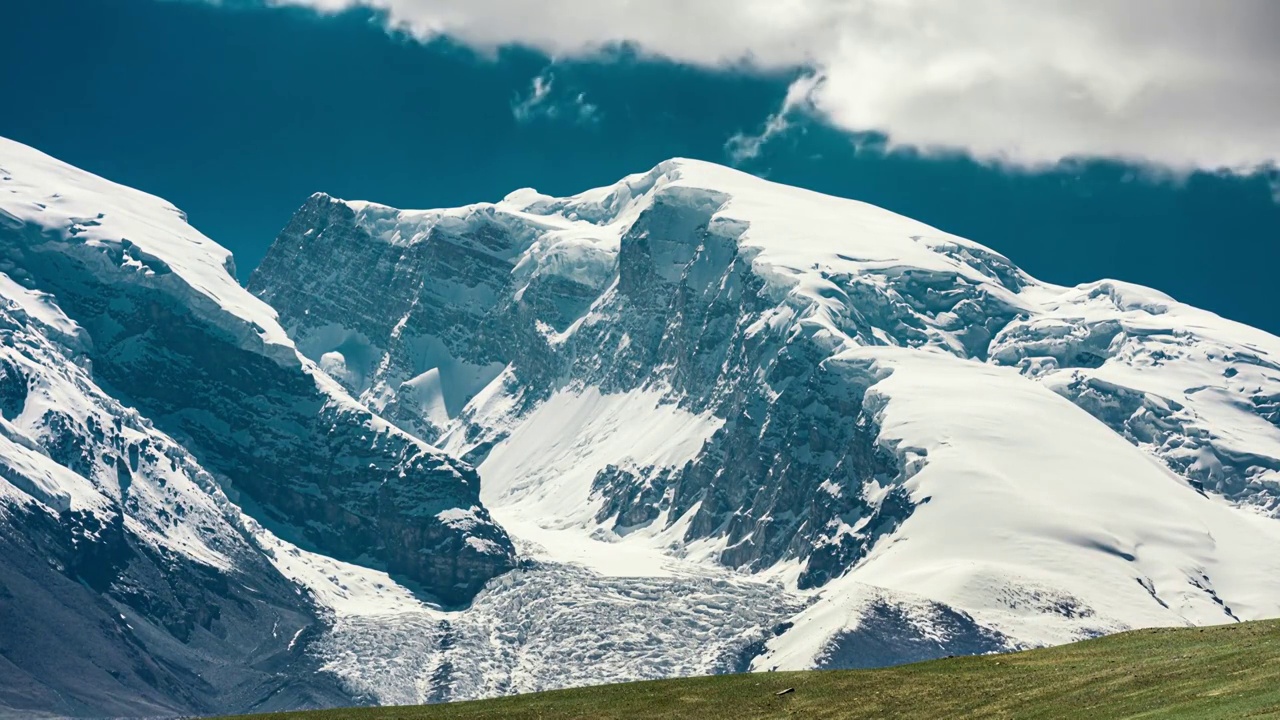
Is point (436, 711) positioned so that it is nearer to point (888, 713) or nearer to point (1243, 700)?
point (888, 713)

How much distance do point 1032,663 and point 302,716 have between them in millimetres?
57799

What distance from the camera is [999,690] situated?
148 metres

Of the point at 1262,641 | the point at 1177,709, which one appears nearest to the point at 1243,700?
the point at 1177,709

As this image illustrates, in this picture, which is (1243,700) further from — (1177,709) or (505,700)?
(505,700)

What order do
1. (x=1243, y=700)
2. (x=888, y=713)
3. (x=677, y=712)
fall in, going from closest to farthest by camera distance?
1. (x=1243, y=700)
2. (x=888, y=713)
3. (x=677, y=712)

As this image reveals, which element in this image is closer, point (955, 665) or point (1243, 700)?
point (1243, 700)

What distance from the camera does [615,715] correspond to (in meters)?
156

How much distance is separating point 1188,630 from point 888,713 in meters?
33.3

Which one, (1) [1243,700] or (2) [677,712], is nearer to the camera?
(1) [1243,700]

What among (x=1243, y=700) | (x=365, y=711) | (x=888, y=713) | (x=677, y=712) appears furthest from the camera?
(x=365, y=711)

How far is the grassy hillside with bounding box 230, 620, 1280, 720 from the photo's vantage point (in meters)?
136

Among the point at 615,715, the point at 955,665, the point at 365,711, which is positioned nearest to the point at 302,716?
the point at 365,711

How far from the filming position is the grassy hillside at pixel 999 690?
445ft

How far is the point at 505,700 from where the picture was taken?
559 ft
